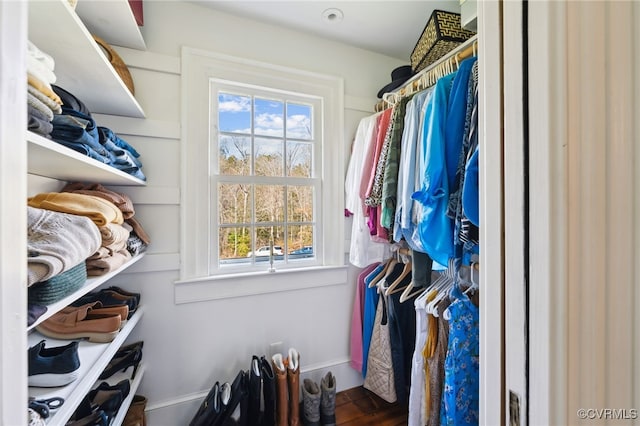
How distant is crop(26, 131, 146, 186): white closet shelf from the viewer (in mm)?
511

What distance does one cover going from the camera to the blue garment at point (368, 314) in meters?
1.58

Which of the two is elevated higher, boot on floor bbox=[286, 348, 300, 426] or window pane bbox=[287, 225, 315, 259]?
window pane bbox=[287, 225, 315, 259]

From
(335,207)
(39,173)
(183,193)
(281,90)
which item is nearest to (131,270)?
(183,193)

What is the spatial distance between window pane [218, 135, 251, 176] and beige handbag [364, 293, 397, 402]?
119 cm

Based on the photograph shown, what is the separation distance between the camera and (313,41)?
1.64 meters

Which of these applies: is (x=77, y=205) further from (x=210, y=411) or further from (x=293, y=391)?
(x=293, y=391)

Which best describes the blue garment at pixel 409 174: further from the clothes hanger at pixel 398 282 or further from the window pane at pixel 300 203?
the window pane at pixel 300 203

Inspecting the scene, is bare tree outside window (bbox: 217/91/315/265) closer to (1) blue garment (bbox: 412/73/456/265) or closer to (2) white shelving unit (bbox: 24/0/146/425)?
(2) white shelving unit (bbox: 24/0/146/425)

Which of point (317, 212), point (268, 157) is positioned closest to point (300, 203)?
point (317, 212)

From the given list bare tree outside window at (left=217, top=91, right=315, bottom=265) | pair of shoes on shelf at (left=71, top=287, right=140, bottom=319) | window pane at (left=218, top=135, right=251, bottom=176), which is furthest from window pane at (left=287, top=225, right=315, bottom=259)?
→ pair of shoes on shelf at (left=71, top=287, right=140, bottom=319)

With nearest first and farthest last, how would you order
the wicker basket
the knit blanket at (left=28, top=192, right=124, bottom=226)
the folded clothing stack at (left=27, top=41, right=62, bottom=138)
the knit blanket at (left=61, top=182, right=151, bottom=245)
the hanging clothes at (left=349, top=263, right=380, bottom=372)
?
the folded clothing stack at (left=27, top=41, right=62, bottom=138) → the knit blanket at (left=28, top=192, right=124, bottom=226) → the knit blanket at (left=61, top=182, right=151, bottom=245) → the wicker basket → the hanging clothes at (left=349, top=263, right=380, bottom=372)

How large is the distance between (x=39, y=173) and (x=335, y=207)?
4.56 feet

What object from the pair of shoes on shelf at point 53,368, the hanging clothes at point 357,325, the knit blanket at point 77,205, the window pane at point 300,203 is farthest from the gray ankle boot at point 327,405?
the knit blanket at point 77,205
